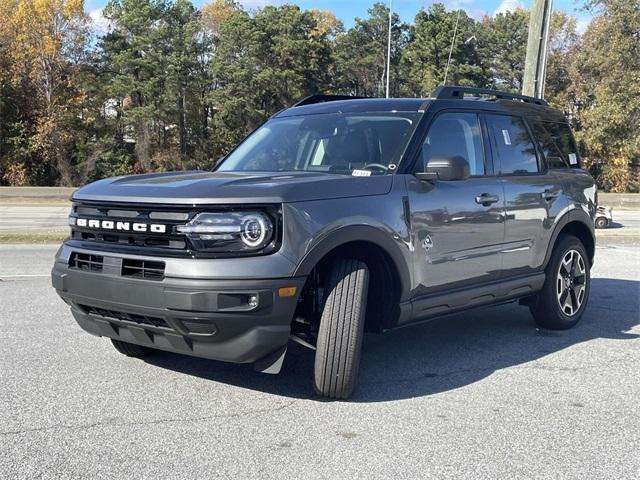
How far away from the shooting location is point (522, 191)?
5602 millimetres

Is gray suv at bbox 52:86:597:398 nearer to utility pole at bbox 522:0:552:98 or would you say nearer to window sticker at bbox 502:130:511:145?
window sticker at bbox 502:130:511:145

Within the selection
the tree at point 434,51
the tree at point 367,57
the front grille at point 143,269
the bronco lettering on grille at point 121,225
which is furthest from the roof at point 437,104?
the tree at point 367,57

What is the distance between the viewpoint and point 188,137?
48.9m

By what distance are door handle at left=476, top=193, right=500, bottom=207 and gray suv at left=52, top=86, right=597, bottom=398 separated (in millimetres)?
14

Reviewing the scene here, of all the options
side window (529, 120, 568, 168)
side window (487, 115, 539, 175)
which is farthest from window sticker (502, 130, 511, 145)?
side window (529, 120, 568, 168)

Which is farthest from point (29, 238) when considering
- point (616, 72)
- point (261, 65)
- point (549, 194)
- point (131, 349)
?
point (261, 65)

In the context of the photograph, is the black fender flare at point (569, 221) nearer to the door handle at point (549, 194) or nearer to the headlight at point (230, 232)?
the door handle at point (549, 194)

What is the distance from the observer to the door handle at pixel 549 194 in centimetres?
588

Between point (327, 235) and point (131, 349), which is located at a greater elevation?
point (327, 235)

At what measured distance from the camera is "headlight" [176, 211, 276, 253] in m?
3.77

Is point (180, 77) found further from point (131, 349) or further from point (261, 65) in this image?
point (131, 349)

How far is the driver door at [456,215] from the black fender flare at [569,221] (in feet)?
2.79

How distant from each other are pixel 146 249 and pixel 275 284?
31.5 inches

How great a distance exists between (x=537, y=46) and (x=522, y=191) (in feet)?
24.5
